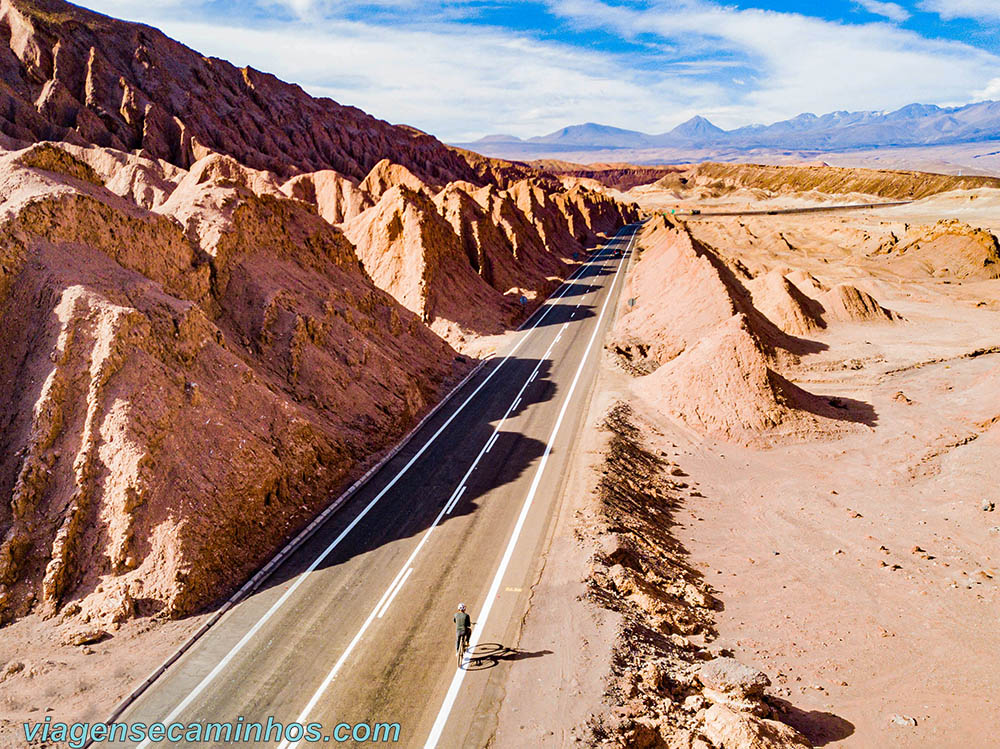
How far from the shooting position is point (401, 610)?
48.8ft

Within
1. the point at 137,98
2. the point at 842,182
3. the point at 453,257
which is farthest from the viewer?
the point at 842,182

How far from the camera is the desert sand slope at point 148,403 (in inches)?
595

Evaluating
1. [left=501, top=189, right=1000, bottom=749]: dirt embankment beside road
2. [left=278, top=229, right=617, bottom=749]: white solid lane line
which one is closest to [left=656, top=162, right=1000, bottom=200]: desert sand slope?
[left=501, top=189, right=1000, bottom=749]: dirt embankment beside road

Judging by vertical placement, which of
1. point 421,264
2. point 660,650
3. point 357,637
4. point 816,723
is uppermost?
point 421,264

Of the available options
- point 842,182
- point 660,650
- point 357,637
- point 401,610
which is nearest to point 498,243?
point 401,610

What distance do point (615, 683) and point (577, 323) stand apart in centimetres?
3586

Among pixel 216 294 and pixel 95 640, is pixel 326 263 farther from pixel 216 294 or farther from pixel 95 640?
pixel 95 640

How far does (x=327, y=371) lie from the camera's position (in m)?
25.1

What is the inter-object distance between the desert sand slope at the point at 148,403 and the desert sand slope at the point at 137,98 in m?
50.8

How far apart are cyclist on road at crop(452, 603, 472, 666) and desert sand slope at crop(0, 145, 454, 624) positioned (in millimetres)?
6885

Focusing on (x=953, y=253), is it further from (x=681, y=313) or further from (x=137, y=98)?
(x=137, y=98)

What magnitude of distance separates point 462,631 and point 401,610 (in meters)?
2.62

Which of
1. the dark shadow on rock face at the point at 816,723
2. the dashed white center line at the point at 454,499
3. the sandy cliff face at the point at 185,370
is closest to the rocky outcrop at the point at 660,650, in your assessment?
the dark shadow on rock face at the point at 816,723

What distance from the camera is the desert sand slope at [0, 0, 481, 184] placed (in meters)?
69.6
